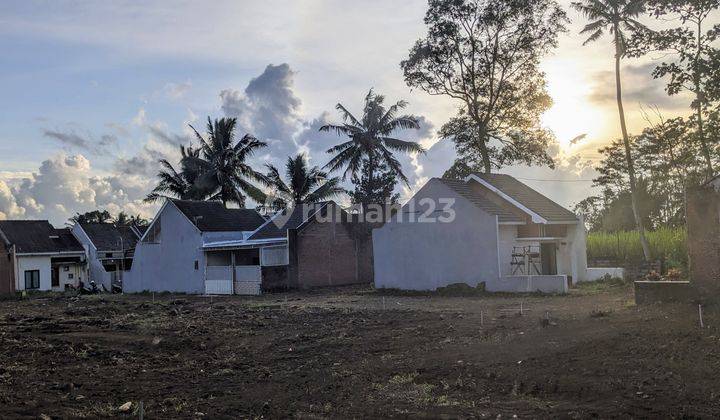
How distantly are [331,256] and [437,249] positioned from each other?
996 centimetres

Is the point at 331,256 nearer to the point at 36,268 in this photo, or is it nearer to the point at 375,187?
the point at 375,187

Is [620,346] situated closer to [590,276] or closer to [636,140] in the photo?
[590,276]

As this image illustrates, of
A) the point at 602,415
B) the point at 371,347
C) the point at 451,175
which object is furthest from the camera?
the point at 451,175

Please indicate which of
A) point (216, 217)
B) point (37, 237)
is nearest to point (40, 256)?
point (37, 237)

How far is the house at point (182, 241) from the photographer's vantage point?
38406 millimetres

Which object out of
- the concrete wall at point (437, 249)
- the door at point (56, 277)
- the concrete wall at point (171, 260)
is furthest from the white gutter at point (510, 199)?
the door at point (56, 277)

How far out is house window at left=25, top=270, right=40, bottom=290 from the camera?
50094 millimetres

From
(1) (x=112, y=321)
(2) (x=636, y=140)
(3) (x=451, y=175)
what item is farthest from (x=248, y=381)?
(2) (x=636, y=140)

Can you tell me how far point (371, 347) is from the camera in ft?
44.8

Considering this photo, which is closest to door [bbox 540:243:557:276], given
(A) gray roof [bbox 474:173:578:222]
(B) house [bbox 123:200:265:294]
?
(A) gray roof [bbox 474:173:578:222]

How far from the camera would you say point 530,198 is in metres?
29.7

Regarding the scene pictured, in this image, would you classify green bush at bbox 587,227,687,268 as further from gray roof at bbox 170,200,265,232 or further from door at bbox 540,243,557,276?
gray roof at bbox 170,200,265,232

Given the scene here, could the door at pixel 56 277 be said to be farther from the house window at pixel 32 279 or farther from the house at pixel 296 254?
the house at pixel 296 254

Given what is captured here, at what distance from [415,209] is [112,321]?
13853 mm
